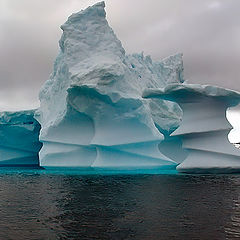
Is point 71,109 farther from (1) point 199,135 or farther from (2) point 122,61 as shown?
(1) point 199,135

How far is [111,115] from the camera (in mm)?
19328

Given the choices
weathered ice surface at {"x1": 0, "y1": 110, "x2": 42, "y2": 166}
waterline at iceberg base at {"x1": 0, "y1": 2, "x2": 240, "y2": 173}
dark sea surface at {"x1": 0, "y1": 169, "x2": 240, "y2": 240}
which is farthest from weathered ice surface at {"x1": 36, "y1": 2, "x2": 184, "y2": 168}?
dark sea surface at {"x1": 0, "y1": 169, "x2": 240, "y2": 240}

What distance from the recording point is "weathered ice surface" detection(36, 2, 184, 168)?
18844 millimetres

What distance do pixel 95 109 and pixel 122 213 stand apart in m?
11.6

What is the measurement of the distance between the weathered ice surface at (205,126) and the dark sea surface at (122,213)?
482 centimetres

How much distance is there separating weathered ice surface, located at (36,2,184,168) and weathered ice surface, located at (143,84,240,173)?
2265 mm

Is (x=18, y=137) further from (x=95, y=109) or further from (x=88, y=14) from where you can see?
(x=88, y=14)

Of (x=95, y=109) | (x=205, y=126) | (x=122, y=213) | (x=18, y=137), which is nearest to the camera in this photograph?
(x=122, y=213)

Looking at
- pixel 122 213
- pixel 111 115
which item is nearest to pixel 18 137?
pixel 111 115

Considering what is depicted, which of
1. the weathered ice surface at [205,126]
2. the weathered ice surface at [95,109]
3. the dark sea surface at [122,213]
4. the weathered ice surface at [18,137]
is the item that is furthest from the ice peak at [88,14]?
the dark sea surface at [122,213]

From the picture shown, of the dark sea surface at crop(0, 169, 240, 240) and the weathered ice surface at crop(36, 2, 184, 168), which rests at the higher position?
the weathered ice surface at crop(36, 2, 184, 168)

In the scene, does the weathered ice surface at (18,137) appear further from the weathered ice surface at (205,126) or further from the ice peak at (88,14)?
the weathered ice surface at (205,126)

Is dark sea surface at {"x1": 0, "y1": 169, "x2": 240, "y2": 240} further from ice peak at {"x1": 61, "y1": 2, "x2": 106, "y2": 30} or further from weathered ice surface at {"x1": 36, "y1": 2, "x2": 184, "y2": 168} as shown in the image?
ice peak at {"x1": 61, "y1": 2, "x2": 106, "y2": 30}

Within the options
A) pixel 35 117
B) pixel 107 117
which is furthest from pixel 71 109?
pixel 35 117
